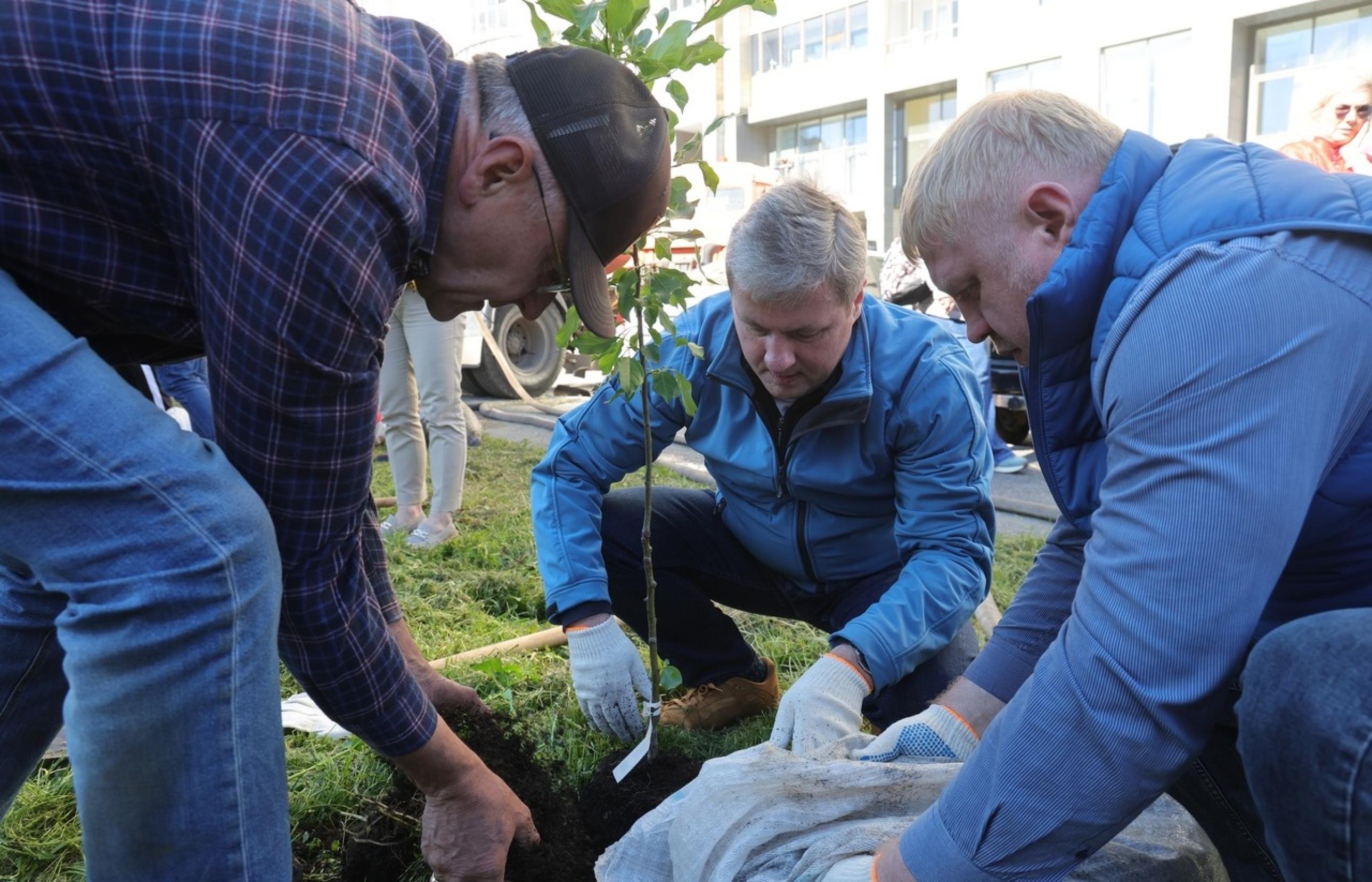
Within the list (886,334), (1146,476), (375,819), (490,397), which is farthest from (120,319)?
(490,397)

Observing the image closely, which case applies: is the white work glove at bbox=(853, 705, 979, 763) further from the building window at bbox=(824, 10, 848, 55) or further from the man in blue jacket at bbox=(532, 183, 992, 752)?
the building window at bbox=(824, 10, 848, 55)

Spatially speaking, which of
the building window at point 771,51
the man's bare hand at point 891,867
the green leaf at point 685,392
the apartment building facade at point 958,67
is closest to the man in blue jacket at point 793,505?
the green leaf at point 685,392

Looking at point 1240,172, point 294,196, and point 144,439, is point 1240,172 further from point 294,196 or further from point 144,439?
point 144,439

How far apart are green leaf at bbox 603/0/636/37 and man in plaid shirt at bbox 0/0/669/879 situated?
1.26 ft

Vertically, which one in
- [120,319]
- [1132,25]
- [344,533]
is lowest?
[344,533]

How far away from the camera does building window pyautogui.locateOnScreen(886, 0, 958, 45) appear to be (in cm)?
2908

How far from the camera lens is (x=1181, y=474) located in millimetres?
1155

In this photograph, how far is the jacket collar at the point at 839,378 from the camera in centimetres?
245

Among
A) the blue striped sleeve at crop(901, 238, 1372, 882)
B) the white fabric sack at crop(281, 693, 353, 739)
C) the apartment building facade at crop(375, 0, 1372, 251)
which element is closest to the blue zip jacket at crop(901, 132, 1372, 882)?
the blue striped sleeve at crop(901, 238, 1372, 882)

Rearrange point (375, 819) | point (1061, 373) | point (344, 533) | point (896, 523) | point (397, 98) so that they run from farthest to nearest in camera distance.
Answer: point (896, 523), point (375, 819), point (1061, 373), point (344, 533), point (397, 98)

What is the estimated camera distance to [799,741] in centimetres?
211

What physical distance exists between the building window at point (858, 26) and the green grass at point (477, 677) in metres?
29.5

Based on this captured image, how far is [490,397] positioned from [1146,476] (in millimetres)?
9148

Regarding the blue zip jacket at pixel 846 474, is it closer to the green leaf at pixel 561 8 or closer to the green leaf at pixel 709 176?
the green leaf at pixel 709 176
